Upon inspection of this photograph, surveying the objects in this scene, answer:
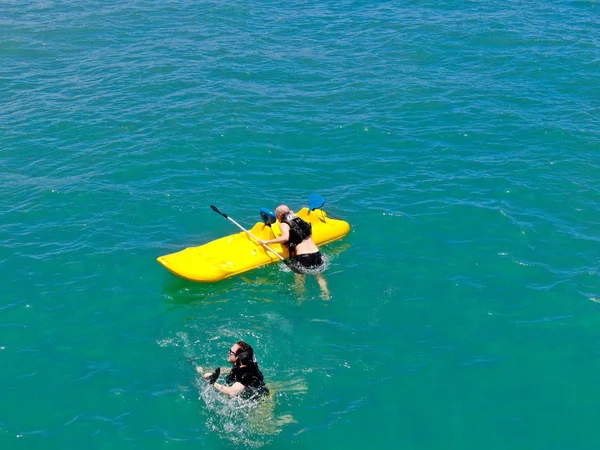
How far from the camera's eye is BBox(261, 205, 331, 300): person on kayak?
1509 centimetres

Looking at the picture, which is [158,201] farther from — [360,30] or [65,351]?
[360,30]

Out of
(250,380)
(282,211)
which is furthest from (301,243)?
(250,380)

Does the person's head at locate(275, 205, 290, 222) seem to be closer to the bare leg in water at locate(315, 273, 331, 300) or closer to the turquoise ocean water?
the turquoise ocean water

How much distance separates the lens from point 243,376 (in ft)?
36.2

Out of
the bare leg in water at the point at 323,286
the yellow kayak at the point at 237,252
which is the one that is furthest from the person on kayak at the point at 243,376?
the yellow kayak at the point at 237,252

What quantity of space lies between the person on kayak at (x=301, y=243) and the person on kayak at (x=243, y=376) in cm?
407

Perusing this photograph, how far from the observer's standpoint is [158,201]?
17.7m

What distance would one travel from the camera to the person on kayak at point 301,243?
49.5ft

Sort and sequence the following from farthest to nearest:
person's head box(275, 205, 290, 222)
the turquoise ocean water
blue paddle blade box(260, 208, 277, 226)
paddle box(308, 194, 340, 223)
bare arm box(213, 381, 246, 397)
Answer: paddle box(308, 194, 340, 223) → blue paddle blade box(260, 208, 277, 226) → person's head box(275, 205, 290, 222) → the turquoise ocean water → bare arm box(213, 381, 246, 397)

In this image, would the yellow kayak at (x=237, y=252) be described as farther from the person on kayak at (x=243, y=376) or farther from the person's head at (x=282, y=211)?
the person on kayak at (x=243, y=376)

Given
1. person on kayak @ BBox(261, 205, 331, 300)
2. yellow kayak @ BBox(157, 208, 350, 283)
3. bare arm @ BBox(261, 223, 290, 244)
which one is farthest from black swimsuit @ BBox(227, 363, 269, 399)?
bare arm @ BBox(261, 223, 290, 244)

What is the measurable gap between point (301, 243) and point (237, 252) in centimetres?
154

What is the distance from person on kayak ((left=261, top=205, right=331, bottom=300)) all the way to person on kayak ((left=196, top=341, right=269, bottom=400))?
4.07 metres

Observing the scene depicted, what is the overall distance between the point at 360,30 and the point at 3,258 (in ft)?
63.1
